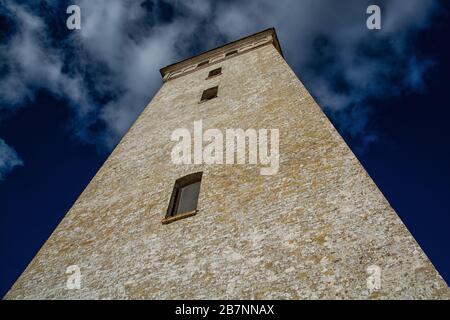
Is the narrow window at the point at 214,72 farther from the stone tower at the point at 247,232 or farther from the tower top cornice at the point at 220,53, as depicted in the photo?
the stone tower at the point at 247,232

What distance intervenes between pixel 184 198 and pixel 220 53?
12.2 meters

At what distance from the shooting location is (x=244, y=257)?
4.54m

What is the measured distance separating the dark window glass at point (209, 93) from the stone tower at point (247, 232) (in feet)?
8.48

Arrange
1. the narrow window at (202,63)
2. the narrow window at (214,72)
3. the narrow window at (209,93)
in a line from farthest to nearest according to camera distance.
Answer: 1. the narrow window at (202,63)
2. the narrow window at (214,72)
3. the narrow window at (209,93)

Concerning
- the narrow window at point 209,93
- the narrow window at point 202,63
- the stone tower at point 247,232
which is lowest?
the stone tower at point 247,232

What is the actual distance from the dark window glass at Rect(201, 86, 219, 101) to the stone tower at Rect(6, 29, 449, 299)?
8.48 feet

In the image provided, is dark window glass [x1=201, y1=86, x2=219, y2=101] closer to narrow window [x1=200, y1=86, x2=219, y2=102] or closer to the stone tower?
narrow window [x1=200, y1=86, x2=219, y2=102]

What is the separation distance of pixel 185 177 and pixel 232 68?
7.66 m

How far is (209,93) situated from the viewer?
11.4 meters

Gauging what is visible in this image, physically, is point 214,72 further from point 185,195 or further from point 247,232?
point 247,232

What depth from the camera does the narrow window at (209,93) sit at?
36.6 feet

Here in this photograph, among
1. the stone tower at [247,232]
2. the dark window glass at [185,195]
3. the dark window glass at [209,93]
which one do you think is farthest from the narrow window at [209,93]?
the dark window glass at [185,195]
